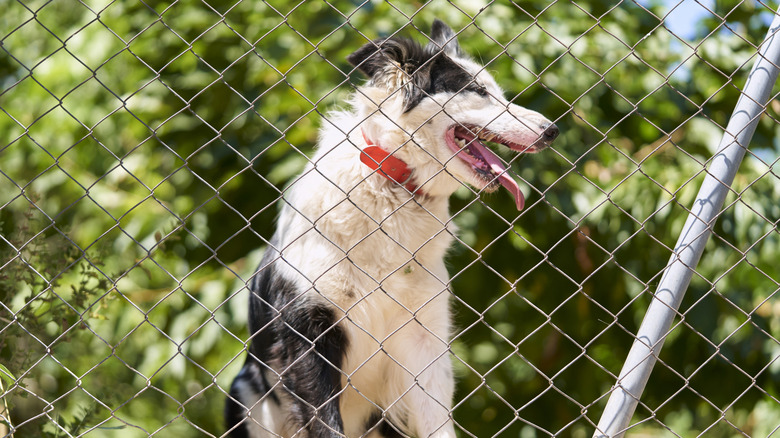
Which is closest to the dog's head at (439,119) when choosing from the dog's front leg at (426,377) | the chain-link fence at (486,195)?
the dog's front leg at (426,377)

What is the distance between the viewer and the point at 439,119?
2662 millimetres

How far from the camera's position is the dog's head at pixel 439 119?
2574 mm

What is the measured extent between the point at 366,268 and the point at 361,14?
169 centimetres

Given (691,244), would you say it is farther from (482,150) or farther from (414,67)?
(414,67)

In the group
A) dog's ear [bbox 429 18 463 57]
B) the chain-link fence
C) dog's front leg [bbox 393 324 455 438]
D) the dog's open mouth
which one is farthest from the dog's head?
the chain-link fence

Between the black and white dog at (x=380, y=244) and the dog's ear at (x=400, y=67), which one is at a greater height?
the dog's ear at (x=400, y=67)

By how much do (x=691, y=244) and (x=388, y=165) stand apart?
1.07 metres

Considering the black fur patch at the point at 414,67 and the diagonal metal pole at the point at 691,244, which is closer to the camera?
the diagonal metal pole at the point at 691,244

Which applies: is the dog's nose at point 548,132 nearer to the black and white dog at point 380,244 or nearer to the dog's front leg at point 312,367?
the black and white dog at point 380,244

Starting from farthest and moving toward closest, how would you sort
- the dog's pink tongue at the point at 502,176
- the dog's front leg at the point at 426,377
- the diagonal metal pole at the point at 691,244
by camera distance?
the dog's front leg at the point at 426,377 < the dog's pink tongue at the point at 502,176 < the diagonal metal pole at the point at 691,244

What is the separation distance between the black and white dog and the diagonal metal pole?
562 mm

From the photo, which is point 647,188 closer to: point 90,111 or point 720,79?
point 720,79

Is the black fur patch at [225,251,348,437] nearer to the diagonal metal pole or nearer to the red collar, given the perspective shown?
the red collar

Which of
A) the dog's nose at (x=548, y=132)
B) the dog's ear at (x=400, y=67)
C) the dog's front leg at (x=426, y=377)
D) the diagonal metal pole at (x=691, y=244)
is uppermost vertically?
the dog's ear at (x=400, y=67)
